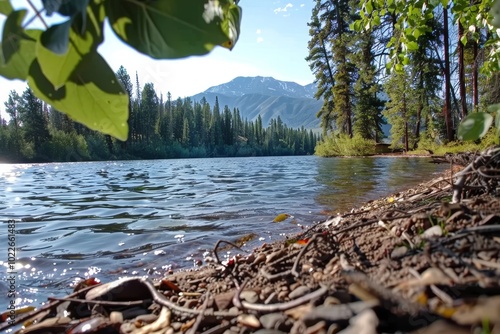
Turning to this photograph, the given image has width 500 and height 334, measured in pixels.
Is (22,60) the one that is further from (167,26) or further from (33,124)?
(33,124)

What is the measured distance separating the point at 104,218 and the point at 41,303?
11.6 ft

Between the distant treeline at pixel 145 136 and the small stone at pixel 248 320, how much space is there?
37960 mm

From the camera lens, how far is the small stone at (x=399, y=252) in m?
1.18

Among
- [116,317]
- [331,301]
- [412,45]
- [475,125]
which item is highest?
[412,45]

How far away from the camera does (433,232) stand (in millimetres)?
1272

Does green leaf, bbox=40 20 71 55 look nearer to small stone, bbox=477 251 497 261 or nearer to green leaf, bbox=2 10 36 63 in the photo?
green leaf, bbox=2 10 36 63

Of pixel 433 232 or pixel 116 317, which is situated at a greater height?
pixel 433 232

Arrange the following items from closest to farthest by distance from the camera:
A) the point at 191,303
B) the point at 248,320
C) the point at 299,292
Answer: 1. the point at 248,320
2. the point at 299,292
3. the point at 191,303

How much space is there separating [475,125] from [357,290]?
56cm

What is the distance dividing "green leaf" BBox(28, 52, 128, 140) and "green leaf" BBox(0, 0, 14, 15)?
0.23 ft

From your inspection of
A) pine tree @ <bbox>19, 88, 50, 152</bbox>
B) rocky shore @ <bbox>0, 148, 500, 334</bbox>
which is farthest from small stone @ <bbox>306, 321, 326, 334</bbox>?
pine tree @ <bbox>19, 88, 50, 152</bbox>

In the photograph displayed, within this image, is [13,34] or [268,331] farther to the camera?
[268,331]

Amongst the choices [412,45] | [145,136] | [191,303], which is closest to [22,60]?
A: [191,303]

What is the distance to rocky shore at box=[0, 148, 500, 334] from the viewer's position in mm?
813
